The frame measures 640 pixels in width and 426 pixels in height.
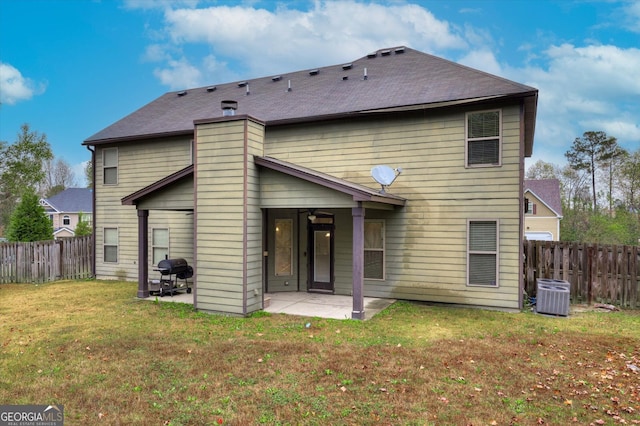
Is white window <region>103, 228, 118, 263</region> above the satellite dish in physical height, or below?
below

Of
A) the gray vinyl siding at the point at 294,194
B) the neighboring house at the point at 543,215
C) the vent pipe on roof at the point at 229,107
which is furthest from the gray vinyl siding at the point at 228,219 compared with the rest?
the neighboring house at the point at 543,215

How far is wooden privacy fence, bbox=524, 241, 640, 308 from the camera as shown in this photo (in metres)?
8.23

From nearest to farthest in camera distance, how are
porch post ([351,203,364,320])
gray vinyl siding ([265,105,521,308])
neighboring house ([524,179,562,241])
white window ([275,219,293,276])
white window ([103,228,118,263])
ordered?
porch post ([351,203,364,320]) < gray vinyl siding ([265,105,521,308]) < white window ([275,219,293,276]) < white window ([103,228,118,263]) < neighboring house ([524,179,562,241])

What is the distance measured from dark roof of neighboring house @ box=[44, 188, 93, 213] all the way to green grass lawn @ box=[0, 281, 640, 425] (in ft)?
120

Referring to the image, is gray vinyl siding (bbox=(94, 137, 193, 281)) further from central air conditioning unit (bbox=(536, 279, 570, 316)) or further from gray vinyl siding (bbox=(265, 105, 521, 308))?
central air conditioning unit (bbox=(536, 279, 570, 316))

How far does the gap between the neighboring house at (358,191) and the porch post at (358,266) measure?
20 mm

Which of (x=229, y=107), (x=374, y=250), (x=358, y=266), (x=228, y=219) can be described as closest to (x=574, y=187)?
(x=374, y=250)

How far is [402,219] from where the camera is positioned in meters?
8.98

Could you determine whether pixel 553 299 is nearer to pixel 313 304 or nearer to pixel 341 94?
pixel 313 304

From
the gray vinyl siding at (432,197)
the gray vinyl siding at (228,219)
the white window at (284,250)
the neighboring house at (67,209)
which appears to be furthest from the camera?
the neighboring house at (67,209)

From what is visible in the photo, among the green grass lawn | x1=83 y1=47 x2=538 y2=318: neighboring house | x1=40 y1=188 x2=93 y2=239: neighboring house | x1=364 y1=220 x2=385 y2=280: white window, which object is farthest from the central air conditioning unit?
x1=40 y1=188 x2=93 y2=239: neighboring house

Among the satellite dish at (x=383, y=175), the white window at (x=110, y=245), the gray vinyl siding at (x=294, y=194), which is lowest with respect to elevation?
the white window at (x=110, y=245)

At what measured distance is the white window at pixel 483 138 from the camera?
319 inches

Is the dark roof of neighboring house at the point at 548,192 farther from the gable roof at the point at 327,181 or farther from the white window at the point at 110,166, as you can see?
the white window at the point at 110,166
